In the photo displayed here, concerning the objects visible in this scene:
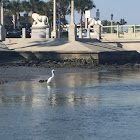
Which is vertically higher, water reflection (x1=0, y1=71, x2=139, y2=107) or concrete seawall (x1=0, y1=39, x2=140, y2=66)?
concrete seawall (x1=0, y1=39, x2=140, y2=66)

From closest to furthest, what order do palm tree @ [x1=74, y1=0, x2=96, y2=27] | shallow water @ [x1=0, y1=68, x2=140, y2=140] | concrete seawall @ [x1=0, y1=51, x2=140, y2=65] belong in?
shallow water @ [x1=0, y1=68, x2=140, y2=140], concrete seawall @ [x1=0, y1=51, x2=140, y2=65], palm tree @ [x1=74, y1=0, x2=96, y2=27]

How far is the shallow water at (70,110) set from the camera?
17.9 metres

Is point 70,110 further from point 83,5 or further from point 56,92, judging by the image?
point 83,5

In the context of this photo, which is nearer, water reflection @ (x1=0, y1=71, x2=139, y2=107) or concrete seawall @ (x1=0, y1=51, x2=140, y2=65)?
water reflection @ (x1=0, y1=71, x2=139, y2=107)

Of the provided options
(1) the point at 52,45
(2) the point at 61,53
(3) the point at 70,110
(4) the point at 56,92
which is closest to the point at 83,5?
(1) the point at 52,45

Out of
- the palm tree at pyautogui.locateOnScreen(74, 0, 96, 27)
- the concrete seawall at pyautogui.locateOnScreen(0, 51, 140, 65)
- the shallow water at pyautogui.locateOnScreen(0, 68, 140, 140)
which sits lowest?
the shallow water at pyautogui.locateOnScreen(0, 68, 140, 140)

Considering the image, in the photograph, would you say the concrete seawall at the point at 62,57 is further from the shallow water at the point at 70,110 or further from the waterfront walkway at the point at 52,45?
the shallow water at the point at 70,110

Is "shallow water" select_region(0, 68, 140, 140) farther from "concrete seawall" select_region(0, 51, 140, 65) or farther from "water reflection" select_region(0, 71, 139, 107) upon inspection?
"concrete seawall" select_region(0, 51, 140, 65)

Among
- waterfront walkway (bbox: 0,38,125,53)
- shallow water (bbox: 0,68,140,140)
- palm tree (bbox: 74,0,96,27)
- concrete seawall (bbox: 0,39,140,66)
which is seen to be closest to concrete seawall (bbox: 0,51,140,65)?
concrete seawall (bbox: 0,39,140,66)

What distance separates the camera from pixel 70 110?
72.8ft

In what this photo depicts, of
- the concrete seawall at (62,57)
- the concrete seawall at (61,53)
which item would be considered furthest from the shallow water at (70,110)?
the concrete seawall at (61,53)

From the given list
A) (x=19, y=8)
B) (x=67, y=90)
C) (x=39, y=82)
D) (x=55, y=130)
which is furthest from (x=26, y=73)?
(x=19, y=8)

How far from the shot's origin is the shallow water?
705 inches

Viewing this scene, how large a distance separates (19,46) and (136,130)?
37.2 m
